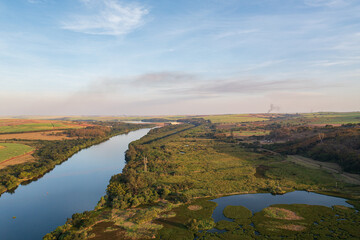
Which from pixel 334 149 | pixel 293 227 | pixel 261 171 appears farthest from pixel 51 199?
pixel 334 149

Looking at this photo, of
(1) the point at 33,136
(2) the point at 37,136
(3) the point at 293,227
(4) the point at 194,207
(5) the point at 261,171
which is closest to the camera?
(3) the point at 293,227

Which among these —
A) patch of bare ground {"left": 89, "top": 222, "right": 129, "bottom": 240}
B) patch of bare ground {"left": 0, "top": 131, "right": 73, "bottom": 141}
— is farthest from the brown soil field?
patch of bare ground {"left": 89, "top": 222, "right": 129, "bottom": 240}

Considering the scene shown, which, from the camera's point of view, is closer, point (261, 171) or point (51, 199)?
point (51, 199)

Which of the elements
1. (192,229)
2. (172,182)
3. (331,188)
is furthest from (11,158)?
(331,188)

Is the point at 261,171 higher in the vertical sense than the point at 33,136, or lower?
lower

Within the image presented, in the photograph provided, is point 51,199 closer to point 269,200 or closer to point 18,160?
point 18,160

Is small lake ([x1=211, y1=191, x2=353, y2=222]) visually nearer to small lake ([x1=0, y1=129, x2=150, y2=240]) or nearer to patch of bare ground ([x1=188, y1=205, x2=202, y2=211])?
patch of bare ground ([x1=188, y1=205, x2=202, y2=211])

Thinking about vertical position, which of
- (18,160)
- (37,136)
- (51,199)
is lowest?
(51,199)
